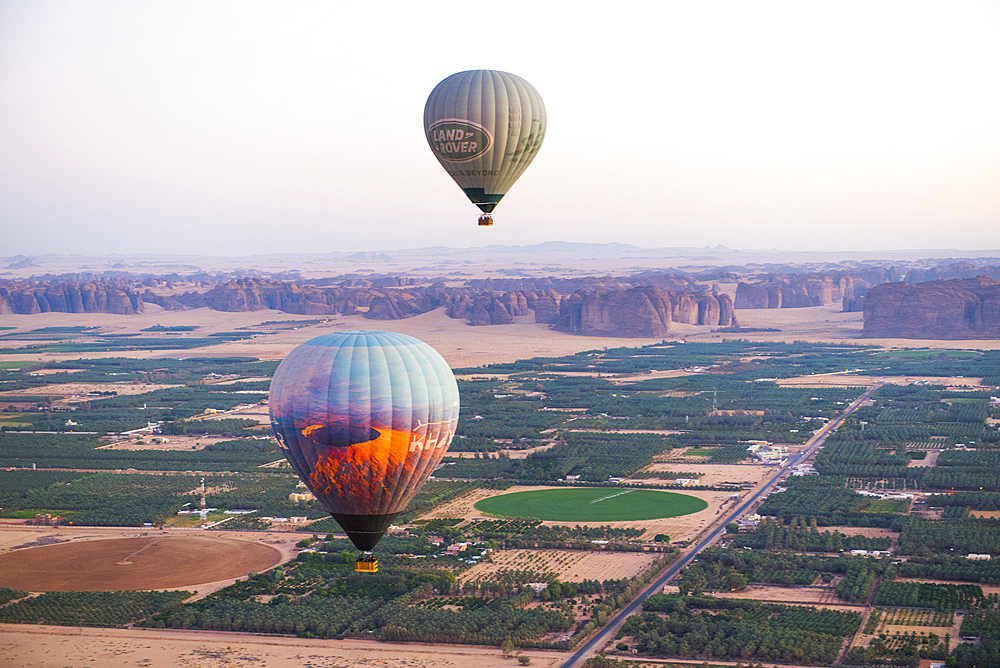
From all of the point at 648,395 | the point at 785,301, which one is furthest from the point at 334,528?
the point at 785,301

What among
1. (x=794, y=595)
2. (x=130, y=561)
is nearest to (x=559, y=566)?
(x=794, y=595)

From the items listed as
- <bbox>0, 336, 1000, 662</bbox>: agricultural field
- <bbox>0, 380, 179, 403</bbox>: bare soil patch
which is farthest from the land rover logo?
<bbox>0, 380, 179, 403</bbox>: bare soil patch

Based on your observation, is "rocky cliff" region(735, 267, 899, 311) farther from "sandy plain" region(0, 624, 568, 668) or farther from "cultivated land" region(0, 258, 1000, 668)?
"sandy plain" region(0, 624, 568, 668)

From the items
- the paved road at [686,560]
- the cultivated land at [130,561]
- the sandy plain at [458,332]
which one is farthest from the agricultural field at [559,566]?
the sandy plain at [458,332]

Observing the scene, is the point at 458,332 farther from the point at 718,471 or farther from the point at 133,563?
the point at 133,563

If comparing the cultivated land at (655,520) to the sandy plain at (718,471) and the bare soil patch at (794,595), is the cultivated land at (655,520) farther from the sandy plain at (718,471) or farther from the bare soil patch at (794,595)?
the bare soil patch at (794,595)

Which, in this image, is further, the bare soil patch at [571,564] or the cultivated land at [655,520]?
the cultivated land at [655,520]
